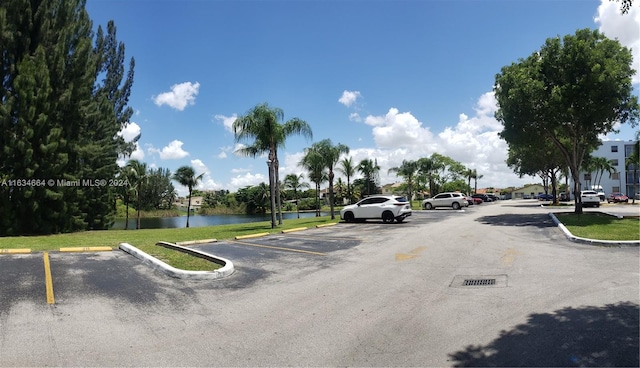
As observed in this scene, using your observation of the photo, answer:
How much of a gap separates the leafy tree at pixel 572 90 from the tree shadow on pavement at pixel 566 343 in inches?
786

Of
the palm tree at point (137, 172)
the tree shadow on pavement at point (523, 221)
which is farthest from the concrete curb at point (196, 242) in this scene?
the palm tree at point (137, 172)

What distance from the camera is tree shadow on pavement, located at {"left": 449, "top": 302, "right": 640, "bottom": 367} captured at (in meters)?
4.16

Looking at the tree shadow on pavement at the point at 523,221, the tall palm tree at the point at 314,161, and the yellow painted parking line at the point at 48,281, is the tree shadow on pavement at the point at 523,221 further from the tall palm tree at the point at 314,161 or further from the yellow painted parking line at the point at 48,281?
the yellow painted parking line at the point at 48,281

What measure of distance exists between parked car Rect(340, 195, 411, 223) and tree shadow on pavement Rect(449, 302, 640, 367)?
17.1 m

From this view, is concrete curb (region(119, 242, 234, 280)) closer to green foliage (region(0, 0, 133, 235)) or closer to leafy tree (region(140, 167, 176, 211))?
green foliage (region(0, 0, 133, 235))

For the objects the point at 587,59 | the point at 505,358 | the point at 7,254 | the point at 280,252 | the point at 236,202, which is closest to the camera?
the point at 505,358

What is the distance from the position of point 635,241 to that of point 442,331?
9875 millimetres

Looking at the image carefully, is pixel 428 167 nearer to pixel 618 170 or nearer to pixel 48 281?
pixel 618 170

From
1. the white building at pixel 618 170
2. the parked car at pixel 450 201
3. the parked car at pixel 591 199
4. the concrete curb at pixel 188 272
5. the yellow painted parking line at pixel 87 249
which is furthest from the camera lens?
the white building at pixel 618 170

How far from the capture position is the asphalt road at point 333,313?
4512mm

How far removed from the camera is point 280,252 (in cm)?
1223

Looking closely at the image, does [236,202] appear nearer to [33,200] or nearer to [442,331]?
[33,200]

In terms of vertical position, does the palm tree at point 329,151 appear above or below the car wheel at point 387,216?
above

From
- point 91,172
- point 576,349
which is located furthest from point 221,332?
point 91,172
